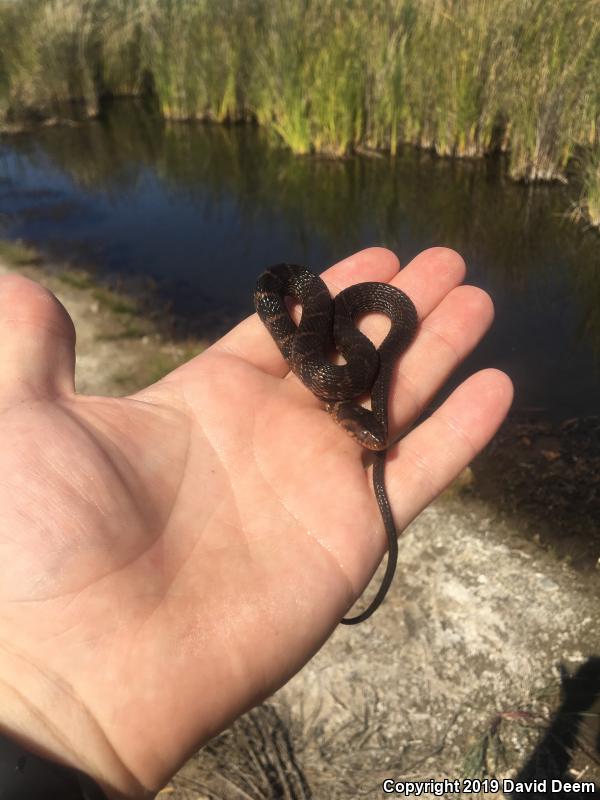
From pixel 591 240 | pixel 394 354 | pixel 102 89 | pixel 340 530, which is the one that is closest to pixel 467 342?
pixel 394 354

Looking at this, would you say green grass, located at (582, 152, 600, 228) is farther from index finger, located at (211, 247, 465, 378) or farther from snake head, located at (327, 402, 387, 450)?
snake head, located at (327, 402, 387, 450)

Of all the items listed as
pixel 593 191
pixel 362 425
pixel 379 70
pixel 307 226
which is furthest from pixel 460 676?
pixel 379 70

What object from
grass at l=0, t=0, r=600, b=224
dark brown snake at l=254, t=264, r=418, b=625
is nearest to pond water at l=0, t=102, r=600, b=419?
grass at l=0, t=0, r=600, b=224

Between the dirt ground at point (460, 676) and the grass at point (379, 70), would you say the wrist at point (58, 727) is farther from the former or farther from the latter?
the grass at point (379, 70)

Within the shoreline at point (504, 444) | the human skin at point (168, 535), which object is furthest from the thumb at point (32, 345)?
the shoreline at point (504, 444)

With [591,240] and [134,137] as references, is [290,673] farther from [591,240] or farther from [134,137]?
[134,137]

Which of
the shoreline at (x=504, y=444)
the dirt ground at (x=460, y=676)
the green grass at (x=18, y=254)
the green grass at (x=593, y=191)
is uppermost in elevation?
the green grass at (x=593, y=191)
